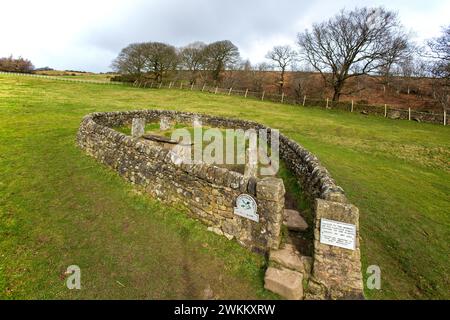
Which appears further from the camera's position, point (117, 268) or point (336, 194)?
point (117, 268)

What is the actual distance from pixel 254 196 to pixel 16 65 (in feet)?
301

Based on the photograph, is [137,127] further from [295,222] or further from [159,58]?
[159,58]

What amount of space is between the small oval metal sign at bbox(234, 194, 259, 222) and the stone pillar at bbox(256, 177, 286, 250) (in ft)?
0.38

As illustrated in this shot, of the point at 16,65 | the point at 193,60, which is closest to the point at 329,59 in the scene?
the point at 193,60

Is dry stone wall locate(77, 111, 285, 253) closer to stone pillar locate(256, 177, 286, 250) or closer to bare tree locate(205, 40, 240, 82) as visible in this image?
stone pillar locate(256, 177, 286, 250)

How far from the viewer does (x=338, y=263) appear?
403cm

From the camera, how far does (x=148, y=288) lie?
13.9 feet

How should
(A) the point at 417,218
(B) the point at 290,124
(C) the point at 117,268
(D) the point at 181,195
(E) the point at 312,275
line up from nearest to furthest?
(E) the point at 312,275, (C) the point at 117,268, (D) the point at 181,195, (A) the point at 417,218, (B) the point at 290,124

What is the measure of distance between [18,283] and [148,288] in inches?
89.7

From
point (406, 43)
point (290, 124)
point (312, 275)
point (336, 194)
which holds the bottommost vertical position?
point (312, 275)

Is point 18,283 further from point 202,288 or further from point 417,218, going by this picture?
point 417,218

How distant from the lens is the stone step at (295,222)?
5590 mm
